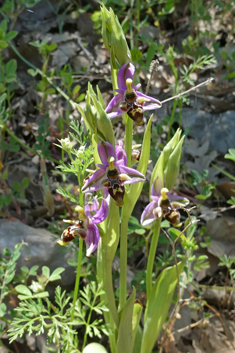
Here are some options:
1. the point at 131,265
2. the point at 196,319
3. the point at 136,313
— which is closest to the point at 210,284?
the point at 196,319

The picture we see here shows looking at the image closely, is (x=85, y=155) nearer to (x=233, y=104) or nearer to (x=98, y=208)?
(x=98, y=208)

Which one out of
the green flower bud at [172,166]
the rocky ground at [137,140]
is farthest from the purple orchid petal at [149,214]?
the rocky ground at [137,140]

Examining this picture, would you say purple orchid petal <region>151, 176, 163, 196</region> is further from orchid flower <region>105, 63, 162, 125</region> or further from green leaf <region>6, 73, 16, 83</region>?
green leaf <region>6, 73, 16, 83</region>

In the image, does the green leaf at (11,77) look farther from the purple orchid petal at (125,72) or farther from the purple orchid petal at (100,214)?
the purple orchid petal at (100,214)

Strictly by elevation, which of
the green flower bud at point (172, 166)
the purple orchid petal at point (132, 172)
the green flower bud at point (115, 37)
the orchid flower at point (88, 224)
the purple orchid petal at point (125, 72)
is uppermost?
the green flower bud at point (115, 37)

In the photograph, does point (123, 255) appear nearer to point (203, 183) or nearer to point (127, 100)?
point (127, 100)

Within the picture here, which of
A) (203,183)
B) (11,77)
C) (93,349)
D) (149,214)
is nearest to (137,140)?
(203,183)
